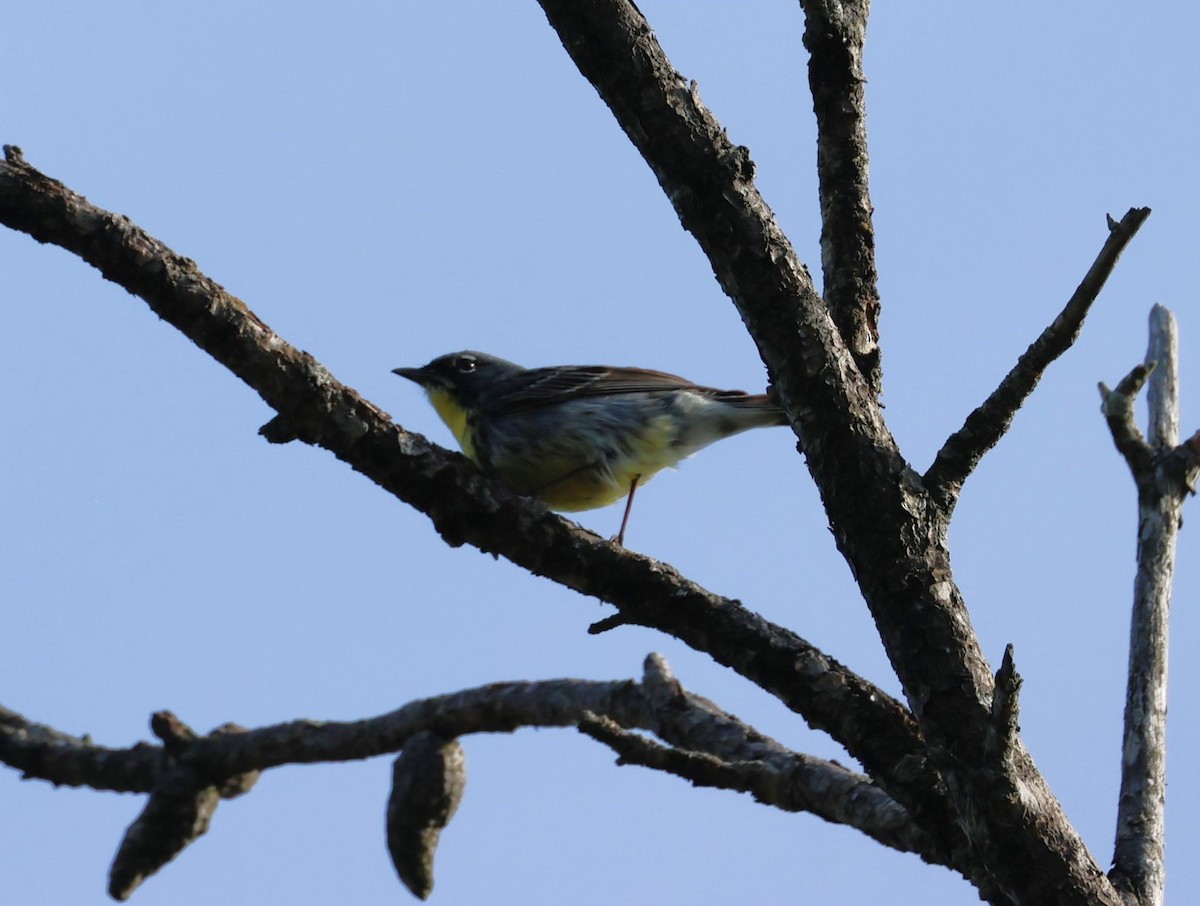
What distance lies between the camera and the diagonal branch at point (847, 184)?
3.99 meters

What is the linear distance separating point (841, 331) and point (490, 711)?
6.10 ft

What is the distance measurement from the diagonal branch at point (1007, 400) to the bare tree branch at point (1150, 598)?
107 centimetres

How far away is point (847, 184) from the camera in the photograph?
4.23 metres

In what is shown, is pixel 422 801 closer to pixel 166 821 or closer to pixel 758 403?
pixel 166 821

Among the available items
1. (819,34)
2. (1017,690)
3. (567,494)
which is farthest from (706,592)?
(567,494)

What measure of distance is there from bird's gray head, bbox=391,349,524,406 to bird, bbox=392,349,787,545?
44 mm

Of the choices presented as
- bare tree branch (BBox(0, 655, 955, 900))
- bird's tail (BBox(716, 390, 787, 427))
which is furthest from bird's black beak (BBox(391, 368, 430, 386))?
bare tree branch (BBox(0, 655, 955, 900))

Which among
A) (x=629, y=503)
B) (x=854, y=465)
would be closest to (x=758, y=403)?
(x=629, y=503)

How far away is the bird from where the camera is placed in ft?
26.9

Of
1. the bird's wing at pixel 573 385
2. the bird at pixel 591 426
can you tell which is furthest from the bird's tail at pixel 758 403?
the bird's wing at pixel 573 385

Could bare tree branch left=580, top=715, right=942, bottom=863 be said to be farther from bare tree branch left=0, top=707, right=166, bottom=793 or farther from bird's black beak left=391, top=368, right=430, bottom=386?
bird's black beak left=391, top=368, right=430, bottom=386

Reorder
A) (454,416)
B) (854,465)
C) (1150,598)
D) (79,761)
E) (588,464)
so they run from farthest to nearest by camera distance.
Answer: (454,416) < (588,464) < (79,761) < (1150,598) < (854,465)

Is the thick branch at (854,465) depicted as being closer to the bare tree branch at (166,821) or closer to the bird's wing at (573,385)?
the bare tree branch at (166,821)

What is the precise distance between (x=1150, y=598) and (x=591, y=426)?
4.44 metres
